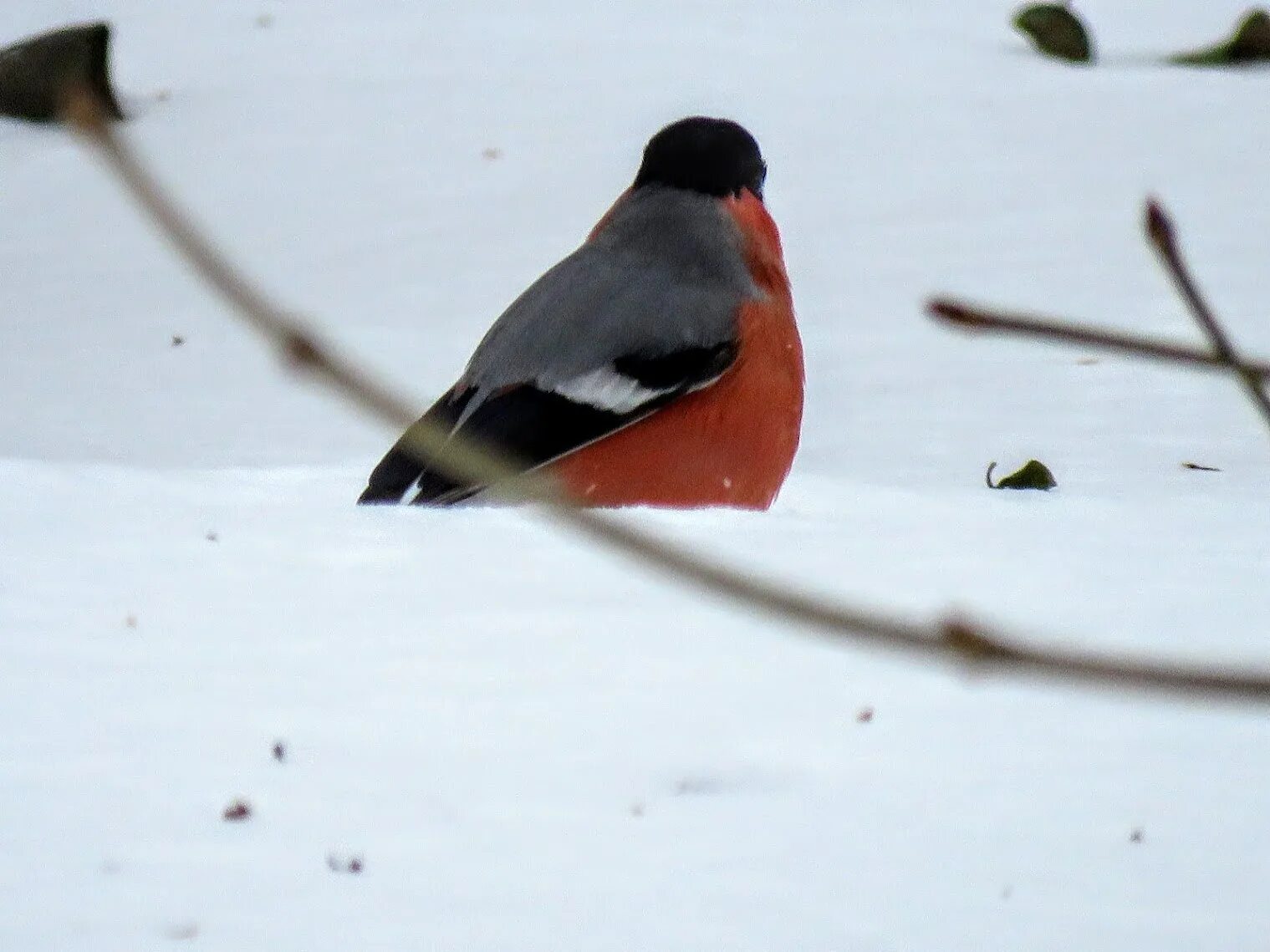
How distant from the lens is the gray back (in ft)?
11.6

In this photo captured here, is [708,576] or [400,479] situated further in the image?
[400,479]

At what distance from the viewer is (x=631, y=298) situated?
3.68 meters

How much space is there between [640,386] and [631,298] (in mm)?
252

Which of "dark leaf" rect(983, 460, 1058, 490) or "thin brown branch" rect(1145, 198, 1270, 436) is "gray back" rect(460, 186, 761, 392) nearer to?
"dark leaf" rect(983, 460, 1058, 490)

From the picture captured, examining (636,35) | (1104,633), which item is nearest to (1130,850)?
(1104,633)

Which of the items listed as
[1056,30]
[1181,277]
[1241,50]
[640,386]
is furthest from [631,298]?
[1241,50]

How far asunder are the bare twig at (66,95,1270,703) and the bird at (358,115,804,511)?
259 centimetres

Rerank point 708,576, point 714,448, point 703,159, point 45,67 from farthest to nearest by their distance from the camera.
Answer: point 45,67 → point 703,159 → point 714,448 → point 708,576

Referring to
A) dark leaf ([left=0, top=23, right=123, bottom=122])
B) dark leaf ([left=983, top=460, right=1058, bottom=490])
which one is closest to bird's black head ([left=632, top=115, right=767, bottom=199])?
dark leaf ([left=983, top=460, right=1058, bottom=490])

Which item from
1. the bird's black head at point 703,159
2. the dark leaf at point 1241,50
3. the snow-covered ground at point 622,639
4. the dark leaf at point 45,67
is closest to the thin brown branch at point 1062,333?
the snow-covered ground at point 622,639

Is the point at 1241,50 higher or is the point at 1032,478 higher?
the point at 1032,478

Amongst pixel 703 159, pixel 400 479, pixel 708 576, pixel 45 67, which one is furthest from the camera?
pixel 45 67

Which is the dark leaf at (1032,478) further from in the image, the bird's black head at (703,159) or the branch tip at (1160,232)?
the branch tip at (1160,232)

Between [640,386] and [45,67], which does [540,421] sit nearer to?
[640,386]
